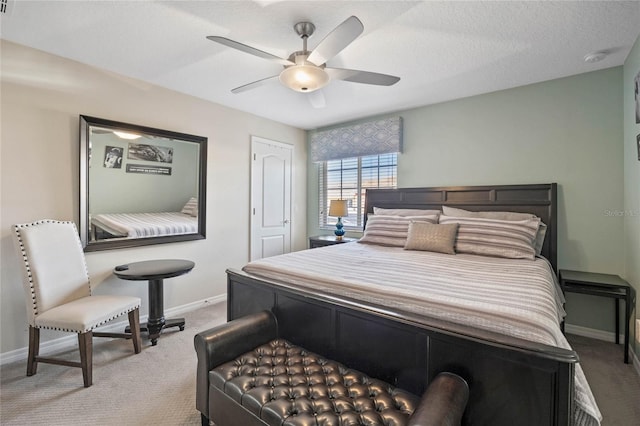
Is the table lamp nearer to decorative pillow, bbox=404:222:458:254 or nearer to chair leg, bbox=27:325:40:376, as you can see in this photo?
decorative pillow, bbox=404:222:458:254

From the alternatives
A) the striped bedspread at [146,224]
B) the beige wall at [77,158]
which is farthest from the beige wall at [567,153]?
the striped bedspread at [146,224]

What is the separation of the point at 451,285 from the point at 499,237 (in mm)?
1310

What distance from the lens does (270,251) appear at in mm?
4562

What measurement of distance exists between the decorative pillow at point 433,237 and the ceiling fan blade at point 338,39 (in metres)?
1.87

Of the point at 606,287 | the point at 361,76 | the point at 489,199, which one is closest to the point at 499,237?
the point at 489,199

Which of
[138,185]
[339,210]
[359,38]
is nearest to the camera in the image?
[359,38]

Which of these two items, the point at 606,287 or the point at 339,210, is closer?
the point at 606,287

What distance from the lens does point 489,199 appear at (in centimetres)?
336

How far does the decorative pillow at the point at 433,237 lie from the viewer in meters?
2.83

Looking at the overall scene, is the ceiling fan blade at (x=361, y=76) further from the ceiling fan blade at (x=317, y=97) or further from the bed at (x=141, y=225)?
the bed at (x=141, y=225)

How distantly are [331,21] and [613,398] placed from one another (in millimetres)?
3224

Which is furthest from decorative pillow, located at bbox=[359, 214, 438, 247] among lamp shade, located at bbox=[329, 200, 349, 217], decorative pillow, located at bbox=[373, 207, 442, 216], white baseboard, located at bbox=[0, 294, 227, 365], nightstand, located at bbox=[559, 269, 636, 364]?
white baseboard, located at bbox=[0, 294, 227, 365]

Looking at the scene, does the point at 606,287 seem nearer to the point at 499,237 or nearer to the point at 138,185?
the point at 499,237

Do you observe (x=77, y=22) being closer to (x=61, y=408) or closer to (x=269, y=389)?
(x=61, y=408)
